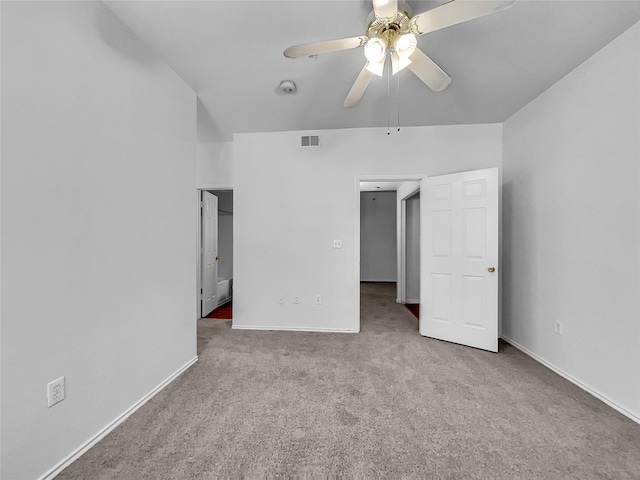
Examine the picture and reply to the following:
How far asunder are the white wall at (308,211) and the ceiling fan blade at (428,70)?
5.92 ft

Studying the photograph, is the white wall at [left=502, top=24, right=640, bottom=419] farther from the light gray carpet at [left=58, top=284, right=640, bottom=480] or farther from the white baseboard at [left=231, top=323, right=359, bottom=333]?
the white baseboard at [left=231, top=323, right=359, bottom=333]

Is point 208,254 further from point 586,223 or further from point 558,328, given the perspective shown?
point 586,223

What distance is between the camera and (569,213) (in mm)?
2430

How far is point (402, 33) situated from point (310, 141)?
7.18 feet

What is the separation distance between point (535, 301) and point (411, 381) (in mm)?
1519

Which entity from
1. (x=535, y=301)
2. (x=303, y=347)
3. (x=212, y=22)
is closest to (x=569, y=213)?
(x=535, y=301)

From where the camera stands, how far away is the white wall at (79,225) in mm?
1304

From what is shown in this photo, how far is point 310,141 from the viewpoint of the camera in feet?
12.1

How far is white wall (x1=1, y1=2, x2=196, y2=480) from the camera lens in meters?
1.30

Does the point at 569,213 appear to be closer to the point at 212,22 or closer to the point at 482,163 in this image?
the point at 482,163

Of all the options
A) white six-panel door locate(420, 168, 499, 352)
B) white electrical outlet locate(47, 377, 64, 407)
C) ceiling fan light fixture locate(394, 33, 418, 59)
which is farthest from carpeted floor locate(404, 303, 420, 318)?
white electrical outlet locate(47, 377, 64, 407)

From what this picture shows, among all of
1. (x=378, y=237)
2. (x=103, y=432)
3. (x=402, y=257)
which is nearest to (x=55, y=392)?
(x=103, y=432)

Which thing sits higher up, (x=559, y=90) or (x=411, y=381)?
(x=559, y=90)

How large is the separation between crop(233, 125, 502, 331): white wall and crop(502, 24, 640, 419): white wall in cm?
99
